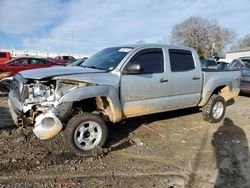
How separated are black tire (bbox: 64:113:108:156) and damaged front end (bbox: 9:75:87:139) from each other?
17 centimetres

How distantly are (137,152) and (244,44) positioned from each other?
74914 millimetres

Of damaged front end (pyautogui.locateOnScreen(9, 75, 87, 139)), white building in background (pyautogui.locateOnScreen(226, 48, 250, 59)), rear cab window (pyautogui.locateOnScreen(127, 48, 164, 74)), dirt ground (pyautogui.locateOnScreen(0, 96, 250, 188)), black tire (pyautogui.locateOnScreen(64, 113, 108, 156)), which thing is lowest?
dirt ground (pyautogui.locateOnScreen(0, 96, 250, 188))

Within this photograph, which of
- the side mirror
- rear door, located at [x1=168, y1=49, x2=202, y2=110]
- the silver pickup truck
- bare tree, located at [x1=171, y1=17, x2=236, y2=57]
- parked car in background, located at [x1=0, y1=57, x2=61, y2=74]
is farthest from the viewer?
bare tree, located at [x1=171, y1=17, x2=236, y2=57]

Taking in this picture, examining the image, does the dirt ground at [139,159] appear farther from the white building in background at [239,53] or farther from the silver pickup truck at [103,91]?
the white building in background at [239,53]

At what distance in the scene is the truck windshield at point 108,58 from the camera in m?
5.77

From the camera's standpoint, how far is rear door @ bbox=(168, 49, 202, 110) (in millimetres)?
6523

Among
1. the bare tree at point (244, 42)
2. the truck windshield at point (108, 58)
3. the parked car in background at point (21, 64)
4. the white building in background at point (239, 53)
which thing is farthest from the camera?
the bare tree at point (244, 42)

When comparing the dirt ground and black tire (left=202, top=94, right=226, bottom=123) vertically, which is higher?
black tire (left=202, top=94, right=226, bottom=123)

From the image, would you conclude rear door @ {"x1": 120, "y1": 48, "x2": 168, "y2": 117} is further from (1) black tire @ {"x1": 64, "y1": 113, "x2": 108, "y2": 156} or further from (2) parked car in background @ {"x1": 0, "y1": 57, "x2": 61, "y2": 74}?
(2) parked car in background @ {"x1": 0, "y1": 57, "x2": 61, "y2": 74}

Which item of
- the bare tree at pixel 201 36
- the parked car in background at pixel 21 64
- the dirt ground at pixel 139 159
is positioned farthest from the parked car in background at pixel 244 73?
the bare tree at pixel 201 36

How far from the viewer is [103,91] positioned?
518 centimetres

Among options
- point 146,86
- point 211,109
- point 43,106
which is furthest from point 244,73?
point 43,106

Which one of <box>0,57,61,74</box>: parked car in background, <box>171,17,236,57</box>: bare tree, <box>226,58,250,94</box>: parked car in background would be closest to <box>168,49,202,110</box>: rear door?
<box>226,58,250,94</box>: parked car in background

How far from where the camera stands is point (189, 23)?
2537 inches
